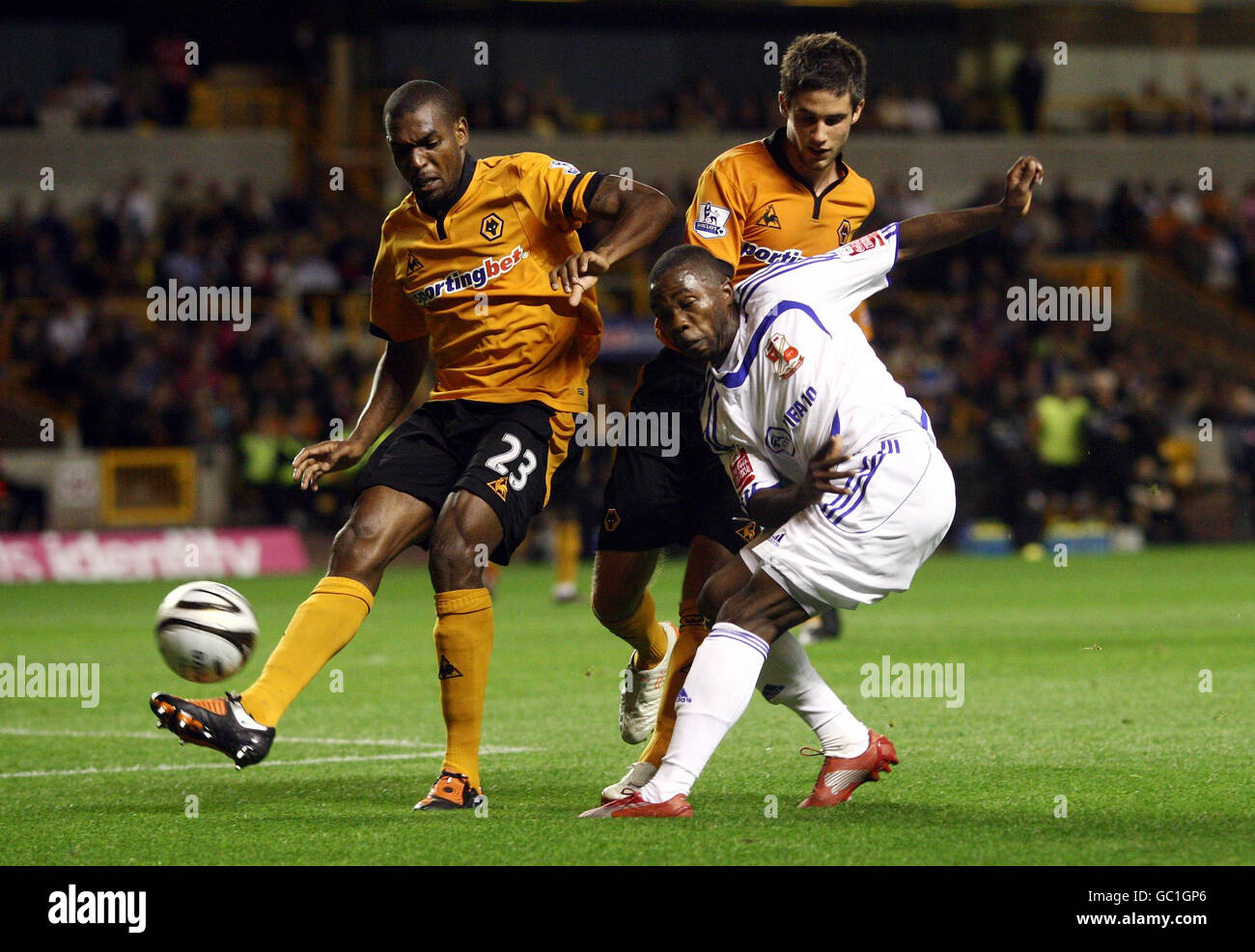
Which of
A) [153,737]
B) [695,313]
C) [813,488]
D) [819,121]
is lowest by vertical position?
[153,737]

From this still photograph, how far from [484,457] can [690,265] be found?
0.97 meters

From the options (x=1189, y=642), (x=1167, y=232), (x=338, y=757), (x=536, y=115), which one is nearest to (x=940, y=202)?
(x=1167, y=232)

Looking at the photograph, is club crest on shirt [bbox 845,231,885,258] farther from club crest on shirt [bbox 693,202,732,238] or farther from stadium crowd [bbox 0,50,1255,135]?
stadium crowd [bbox 0,50,1255,135]

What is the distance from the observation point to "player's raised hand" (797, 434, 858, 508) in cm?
533

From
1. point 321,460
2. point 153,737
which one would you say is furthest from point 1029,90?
point 321,460

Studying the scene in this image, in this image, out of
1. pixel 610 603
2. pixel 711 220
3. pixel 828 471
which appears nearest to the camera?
pixel 828 471

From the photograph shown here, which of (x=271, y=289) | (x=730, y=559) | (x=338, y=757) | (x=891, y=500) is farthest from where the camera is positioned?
(x=271, y=289)

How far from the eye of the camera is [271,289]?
23859 mm

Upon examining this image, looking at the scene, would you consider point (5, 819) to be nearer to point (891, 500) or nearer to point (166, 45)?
point (891, 500)

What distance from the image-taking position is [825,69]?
234 inches

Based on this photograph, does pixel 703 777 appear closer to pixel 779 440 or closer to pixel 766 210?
pixel 779 440

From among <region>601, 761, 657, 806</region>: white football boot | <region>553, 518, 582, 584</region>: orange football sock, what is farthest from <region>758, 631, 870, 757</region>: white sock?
<region>553, 518, 582, 584</region>: orange football sock

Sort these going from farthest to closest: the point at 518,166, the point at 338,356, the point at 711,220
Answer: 1. the point at 338,356
2. the point at 518,166
3. the point at 711,220

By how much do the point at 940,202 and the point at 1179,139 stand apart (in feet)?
13.8
